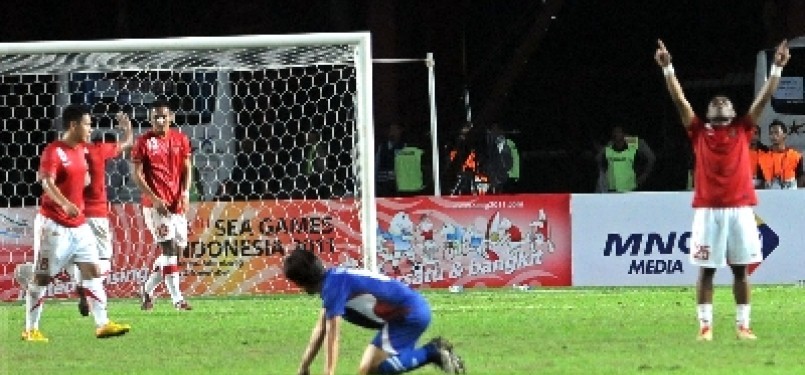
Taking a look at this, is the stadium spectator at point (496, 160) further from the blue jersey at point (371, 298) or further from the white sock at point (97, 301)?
the blue jersey at point (371, 298)

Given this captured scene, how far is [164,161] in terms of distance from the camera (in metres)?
21.2

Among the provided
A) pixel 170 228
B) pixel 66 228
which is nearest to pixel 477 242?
pixel 170 228

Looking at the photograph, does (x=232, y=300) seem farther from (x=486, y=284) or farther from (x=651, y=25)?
(x=651, y=25)

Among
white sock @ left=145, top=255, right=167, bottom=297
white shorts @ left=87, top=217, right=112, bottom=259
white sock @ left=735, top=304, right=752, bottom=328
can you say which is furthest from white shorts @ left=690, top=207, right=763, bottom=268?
→ white sock @ left=145, top=255, right=167, bottom=297

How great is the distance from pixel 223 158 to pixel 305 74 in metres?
2.03

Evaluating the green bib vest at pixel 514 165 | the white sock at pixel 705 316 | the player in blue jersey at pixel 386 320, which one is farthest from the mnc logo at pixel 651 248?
the player in blue jersey at pixel 386 320

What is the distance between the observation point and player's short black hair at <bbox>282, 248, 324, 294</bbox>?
13.2 metres

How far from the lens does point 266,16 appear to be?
114 feet

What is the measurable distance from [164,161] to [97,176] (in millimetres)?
1498

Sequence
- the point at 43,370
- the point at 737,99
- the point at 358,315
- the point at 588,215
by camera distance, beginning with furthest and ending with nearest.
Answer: the point at 737,99 → the point at 588,215 → the point at 43,370 → the point at 358,315

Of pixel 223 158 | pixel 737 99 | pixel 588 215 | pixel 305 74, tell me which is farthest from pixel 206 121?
pixel 737 99

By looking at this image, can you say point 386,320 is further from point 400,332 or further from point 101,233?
point 101,233

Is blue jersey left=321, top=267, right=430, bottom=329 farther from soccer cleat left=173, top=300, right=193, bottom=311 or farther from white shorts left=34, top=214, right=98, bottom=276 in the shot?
soccer cleat left=173, top=300, right=193, bottom=311

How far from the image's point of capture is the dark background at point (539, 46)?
33188 mm
